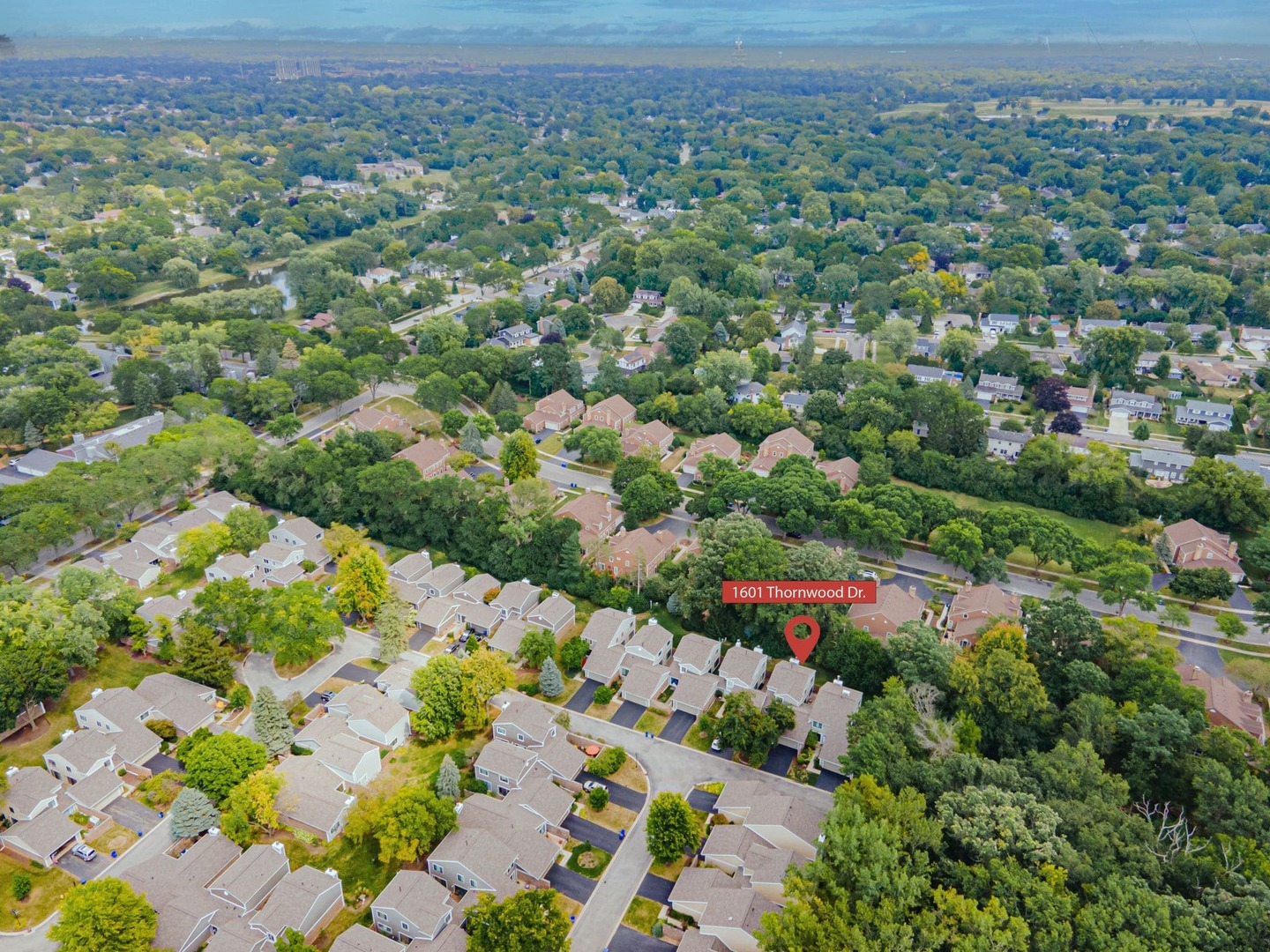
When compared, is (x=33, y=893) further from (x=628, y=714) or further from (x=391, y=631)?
(x=628, y=714)

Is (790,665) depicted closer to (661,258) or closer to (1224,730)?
(1224,730)

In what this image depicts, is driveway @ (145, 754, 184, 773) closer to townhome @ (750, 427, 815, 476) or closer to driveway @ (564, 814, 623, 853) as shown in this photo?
driveway @ (564, 814, 623, 853)

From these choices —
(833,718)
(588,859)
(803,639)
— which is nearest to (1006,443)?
(803,639)

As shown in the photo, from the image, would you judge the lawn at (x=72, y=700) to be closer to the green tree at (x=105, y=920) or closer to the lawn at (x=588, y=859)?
the green tree at (x=105, y=920)

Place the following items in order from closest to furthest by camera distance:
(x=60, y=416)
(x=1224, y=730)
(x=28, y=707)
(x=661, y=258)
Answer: (x=1224, y=730) < (x=28, y=707) < (x=60, y=416) < (x=661, y=258)

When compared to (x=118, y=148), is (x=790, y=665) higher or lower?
lower

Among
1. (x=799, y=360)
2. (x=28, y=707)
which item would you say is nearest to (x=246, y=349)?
(x=28, y=707)

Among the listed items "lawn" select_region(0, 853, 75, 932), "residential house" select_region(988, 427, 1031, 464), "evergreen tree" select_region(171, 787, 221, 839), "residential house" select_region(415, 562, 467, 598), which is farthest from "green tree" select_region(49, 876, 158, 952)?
"residential house" select_region(988, 427, 1031, 464)
